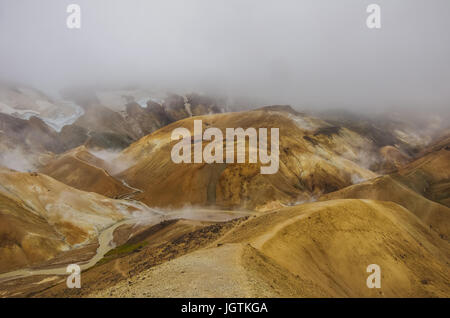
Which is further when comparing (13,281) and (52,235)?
(52,235)

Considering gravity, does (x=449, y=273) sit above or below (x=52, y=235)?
above

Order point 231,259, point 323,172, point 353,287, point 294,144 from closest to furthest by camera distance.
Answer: point 231,259, point 353,287, point 323,172, point 294,144

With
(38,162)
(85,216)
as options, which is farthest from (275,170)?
(38,162)

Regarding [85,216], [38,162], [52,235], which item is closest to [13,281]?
[52,235]
